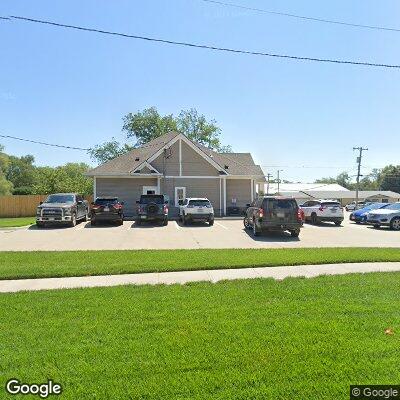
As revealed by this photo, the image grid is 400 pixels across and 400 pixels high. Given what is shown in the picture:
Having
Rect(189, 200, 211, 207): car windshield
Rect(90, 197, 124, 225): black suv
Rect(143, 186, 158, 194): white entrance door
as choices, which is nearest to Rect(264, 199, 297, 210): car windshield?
Rect(189, 200, 211, 207): car windshield

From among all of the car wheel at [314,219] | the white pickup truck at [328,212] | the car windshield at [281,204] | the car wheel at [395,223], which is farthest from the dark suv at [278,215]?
the car wheel at [395,223]

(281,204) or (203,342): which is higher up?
(281,204)

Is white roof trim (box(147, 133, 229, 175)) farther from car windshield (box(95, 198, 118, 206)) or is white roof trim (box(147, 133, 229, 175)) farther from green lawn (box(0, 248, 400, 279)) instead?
green lawn (box(0, 248, 400, 279))

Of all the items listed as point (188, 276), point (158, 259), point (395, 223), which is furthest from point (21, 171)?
point (188, 276)

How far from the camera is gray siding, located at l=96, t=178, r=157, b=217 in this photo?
2761 centimetres

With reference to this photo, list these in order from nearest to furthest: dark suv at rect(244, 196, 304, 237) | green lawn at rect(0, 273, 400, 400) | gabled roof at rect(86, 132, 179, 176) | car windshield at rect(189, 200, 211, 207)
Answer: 1. green lawn at rect(0, 273, 400, 400)
2. dark suv at rect(244, 196, 304, 237)
3. car windshield at rect(189, 200, 211, 207)
4. gabled roof at rect(86, 132, 179, 176)

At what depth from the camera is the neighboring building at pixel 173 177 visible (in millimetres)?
27547

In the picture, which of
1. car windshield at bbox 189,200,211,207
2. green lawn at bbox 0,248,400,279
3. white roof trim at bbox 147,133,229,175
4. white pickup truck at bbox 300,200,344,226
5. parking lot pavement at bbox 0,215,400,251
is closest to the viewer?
green lawn at bbox 0,248,400,279

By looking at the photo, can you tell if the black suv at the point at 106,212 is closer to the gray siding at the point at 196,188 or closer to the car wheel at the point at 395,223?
the gray siding at the point at 196,188

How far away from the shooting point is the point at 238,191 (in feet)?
97.5

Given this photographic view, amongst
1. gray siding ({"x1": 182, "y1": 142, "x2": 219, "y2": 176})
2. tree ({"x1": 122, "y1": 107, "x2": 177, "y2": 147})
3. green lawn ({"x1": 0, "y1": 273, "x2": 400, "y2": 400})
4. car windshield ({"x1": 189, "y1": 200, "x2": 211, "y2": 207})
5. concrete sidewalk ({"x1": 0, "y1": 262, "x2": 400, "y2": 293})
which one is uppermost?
tree ({"x1": 122, "y1": 107, "x2": 177, "y2": 147})

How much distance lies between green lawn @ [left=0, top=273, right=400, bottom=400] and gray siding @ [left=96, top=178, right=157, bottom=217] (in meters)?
21.4

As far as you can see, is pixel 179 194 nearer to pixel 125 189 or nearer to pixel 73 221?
pixel 125 189

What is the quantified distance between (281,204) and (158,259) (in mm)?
7836
